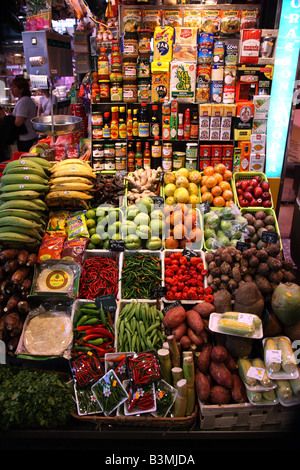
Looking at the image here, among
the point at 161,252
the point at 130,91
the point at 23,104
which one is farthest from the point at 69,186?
the point at 23,104

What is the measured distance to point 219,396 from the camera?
2.28 metres

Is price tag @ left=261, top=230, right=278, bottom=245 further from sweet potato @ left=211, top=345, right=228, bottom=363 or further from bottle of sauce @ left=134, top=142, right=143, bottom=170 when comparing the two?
bottle of sauce @ left=134, top=142, right=143, bottom=170

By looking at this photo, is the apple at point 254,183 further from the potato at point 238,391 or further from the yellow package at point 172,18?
the yellow package at point 172,18

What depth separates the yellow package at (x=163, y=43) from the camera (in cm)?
424

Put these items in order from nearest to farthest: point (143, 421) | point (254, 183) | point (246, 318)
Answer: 1. point (143, 421)
2. point (246, 318)
3. point (254, 183)

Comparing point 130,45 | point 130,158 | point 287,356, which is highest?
point 130,45

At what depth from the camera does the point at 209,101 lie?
4.49 meters

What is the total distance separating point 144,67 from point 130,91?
1.12 feet

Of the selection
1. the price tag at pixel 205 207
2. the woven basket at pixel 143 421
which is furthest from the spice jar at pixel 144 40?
the woven basket at pixel 143 421

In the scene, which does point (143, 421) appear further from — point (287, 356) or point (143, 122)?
point (143, 122)

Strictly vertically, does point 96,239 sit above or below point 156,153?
below

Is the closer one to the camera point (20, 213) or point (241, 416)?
point (241, 416)

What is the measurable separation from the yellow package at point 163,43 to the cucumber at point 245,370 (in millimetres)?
3696
